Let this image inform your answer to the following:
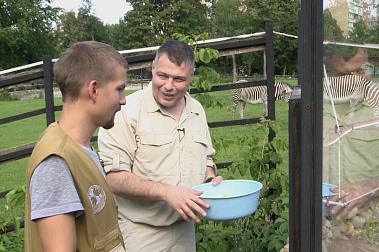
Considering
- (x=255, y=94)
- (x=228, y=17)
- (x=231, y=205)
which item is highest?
(x=228, y=17)

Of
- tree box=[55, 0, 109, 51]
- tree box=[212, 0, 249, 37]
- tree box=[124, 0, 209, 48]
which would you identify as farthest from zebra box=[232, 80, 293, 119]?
tree box=[55, 0, 109, 51]

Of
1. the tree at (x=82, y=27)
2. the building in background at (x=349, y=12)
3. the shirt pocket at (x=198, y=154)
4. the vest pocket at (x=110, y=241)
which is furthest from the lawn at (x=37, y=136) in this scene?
the tree at (x=82, y=27)

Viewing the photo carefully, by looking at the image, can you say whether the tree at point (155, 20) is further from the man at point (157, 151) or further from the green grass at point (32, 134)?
the man at point (157, 151)

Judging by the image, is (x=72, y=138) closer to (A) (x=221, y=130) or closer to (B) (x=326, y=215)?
(B) (x=326, y=215)

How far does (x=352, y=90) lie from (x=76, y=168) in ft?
2.70

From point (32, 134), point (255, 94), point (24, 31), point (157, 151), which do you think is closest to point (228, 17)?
point (24, 31)

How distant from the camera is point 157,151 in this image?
7.63ft

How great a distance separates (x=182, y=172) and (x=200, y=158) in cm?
13

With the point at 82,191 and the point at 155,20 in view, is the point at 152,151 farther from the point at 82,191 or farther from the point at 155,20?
the point at 155,20

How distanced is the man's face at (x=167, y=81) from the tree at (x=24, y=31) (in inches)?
1755

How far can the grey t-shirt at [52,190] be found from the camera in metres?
1.34

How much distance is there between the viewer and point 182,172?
238 centimetres

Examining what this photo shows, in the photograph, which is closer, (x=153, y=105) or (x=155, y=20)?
(x=153, y=105)

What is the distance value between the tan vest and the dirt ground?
709 mm
